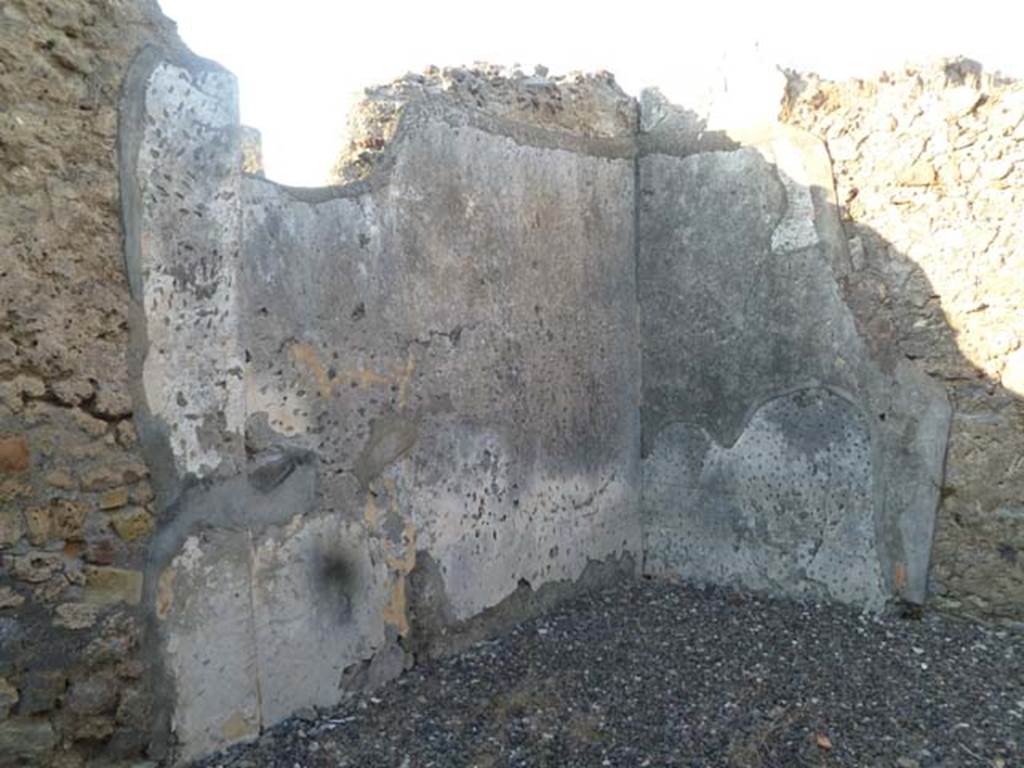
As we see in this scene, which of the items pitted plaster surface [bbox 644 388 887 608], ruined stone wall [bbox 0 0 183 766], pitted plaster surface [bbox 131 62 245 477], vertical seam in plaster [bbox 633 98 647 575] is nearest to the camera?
ruined stone wall [bbox 0 0 183 766]

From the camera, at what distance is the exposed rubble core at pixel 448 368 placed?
1967 millimetres

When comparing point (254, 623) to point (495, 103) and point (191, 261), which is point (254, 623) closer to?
point (191, 261)

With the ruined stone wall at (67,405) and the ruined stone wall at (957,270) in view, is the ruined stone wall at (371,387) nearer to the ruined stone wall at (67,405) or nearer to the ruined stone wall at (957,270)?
the ruined stone wall at (67,405)

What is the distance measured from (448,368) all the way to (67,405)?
1251 mm

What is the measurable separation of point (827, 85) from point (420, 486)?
7.02 feet

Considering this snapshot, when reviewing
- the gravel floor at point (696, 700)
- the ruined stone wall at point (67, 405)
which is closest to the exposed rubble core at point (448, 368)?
the ruined stone wall at point (67, 405)

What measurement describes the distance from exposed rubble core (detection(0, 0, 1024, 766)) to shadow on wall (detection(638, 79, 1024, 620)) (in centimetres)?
1

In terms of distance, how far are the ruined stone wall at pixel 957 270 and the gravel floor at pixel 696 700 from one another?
310 mm

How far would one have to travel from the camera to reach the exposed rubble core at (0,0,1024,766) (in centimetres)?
197

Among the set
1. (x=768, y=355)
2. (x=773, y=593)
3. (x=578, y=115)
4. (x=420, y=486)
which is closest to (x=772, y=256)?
(x=768, y=355)

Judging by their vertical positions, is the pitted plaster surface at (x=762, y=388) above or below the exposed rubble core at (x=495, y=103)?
below

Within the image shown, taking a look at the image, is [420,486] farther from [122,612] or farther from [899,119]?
[899,119]

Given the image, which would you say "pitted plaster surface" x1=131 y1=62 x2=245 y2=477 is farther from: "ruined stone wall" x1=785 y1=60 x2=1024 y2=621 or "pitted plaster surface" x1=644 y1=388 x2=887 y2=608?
"ruined stone wall" x1=785 y1=60 x2=1024 y2=621

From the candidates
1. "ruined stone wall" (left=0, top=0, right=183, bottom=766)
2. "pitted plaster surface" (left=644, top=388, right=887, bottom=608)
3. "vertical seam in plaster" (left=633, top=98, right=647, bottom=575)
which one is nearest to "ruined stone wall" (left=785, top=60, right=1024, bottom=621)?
"pitted plaster surface" (left=644, top=388, right=887, bottom=608)
